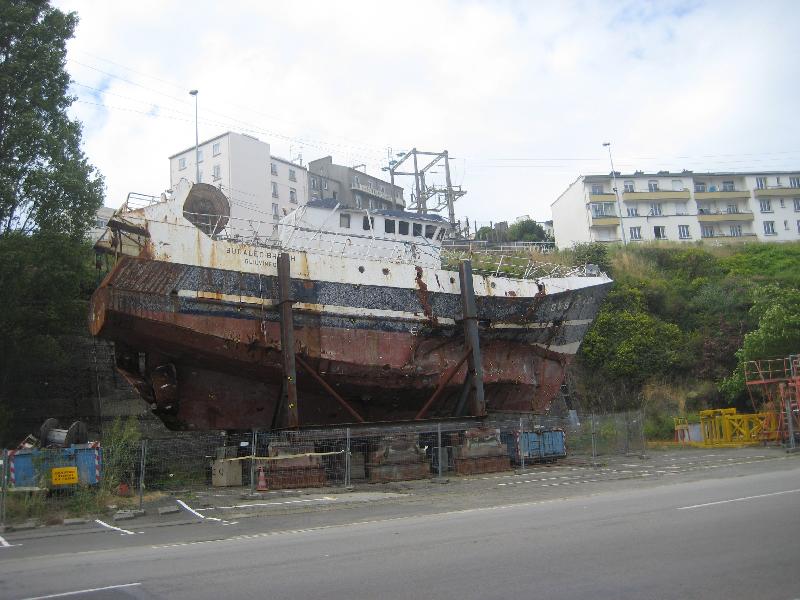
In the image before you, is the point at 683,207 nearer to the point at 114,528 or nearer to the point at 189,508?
the point at 189,508

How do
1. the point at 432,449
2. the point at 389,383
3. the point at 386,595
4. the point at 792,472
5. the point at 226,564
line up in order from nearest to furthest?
the point at 386,595 < the point at 226,564 < the point at 792,472 < the point at 432,449 < the point at 389,383

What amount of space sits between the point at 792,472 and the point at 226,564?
11.4 meters

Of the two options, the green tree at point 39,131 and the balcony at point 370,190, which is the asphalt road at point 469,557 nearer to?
the green tree at point 39,131

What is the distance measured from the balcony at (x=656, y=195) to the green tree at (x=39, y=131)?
41732 mm

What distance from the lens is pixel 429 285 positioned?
1888 centimetres

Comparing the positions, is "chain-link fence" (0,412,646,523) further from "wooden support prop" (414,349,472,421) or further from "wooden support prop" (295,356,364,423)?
"wooden support prop" (414,349,472,421)

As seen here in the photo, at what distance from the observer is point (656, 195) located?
5181cm

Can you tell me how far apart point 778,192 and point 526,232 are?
2063 cm

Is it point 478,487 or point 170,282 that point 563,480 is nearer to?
point 478,487

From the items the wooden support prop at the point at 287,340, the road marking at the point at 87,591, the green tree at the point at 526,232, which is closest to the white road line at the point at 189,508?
the wooden support prop at the point at 287,340

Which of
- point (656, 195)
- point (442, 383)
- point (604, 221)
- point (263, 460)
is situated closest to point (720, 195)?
point (656, 195)

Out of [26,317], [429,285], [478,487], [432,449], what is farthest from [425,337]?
[26,317]

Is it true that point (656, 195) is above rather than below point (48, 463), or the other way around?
above

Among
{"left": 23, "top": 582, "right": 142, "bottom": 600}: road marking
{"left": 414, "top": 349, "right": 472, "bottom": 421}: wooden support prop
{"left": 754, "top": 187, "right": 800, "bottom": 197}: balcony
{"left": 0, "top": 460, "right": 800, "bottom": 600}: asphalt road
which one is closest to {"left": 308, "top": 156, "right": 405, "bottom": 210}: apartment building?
{"left": 754, "top": 187, "right": 800, "bottom": 197}: balcony
